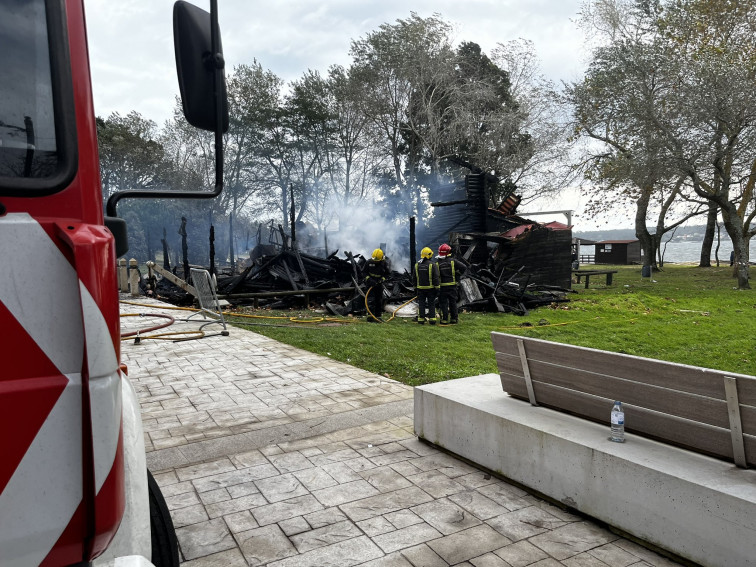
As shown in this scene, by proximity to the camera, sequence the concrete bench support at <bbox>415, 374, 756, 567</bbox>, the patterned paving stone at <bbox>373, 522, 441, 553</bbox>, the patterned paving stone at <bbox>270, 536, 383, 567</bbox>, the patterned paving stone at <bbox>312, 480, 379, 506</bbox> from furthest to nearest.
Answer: the patterned paving stone at <bbox>312, 480, 379, 506</bbox>, the patterned paving stone at <bbox>373, 522, 441, 553</bbox>, the patterned paving stone at <bbox>270, 536, 383, 567</bbox>, the concrete bench support at <bbox>415, 374, 756, 567</bbox>

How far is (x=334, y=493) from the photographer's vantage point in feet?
11.3

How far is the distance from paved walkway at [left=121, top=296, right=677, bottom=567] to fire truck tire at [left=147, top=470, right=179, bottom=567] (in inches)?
20.2

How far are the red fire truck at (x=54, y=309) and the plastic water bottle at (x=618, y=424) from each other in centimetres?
257

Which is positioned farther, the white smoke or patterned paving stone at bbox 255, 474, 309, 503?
the white smoke

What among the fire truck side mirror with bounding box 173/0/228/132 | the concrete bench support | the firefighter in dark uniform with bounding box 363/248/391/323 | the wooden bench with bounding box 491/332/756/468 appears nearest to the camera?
the fire truck side mirror with bounding box 173/0/228/132

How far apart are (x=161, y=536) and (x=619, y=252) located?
55.9m

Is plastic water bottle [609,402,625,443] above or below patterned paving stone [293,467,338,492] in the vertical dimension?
above

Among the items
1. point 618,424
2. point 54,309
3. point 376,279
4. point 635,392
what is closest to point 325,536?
point 618,424

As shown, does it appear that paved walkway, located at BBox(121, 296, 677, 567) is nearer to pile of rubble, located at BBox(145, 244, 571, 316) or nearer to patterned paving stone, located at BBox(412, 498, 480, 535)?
patterned paving stone, located at BBox(412, 498, 480, 535)

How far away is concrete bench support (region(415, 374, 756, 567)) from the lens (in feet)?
7.99

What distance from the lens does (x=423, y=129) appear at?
1351 inches

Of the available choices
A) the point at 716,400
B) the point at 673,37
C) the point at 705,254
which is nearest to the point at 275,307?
the point at 716,400

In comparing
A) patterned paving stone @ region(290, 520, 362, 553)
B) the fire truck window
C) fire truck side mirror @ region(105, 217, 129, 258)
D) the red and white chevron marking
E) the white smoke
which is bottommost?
patterned paving stone @ region(290, 520, 362, 553)

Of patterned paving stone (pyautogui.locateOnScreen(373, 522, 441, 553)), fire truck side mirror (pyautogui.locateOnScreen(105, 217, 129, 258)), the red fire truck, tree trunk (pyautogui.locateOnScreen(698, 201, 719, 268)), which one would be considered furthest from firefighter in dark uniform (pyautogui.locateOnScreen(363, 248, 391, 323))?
tree trunk (pyautogui.locateOnScreen(698, 201, 719, 268))
